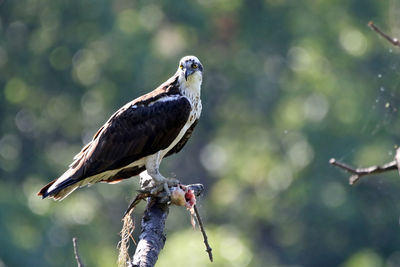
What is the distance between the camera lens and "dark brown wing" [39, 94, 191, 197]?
7.95 meters

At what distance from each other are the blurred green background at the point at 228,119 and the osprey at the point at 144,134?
35.0 ft

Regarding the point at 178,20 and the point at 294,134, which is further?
the point at 178,20

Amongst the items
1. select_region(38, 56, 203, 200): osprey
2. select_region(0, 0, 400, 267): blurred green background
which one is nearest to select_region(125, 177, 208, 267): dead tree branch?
select_region(38, 56, 203, 200): osprey

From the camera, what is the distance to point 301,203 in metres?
24.0

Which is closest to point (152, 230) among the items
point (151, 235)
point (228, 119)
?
point (151, 235)

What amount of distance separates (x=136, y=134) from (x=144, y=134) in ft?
0.21

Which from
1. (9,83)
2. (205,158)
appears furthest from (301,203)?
(9,83)

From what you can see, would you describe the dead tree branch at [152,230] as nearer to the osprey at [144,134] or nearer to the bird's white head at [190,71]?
the osprey at [144,134]

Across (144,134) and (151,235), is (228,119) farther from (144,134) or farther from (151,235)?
(151,235)

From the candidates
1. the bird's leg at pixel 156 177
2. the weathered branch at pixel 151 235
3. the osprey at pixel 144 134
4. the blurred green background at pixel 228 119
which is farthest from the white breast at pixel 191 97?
the blurred green background at pixel 228 119

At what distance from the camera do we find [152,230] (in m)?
6.64

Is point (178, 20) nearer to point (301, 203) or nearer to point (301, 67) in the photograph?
point (301, 67)

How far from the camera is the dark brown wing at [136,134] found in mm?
7945

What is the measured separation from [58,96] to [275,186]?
22.7 ft
